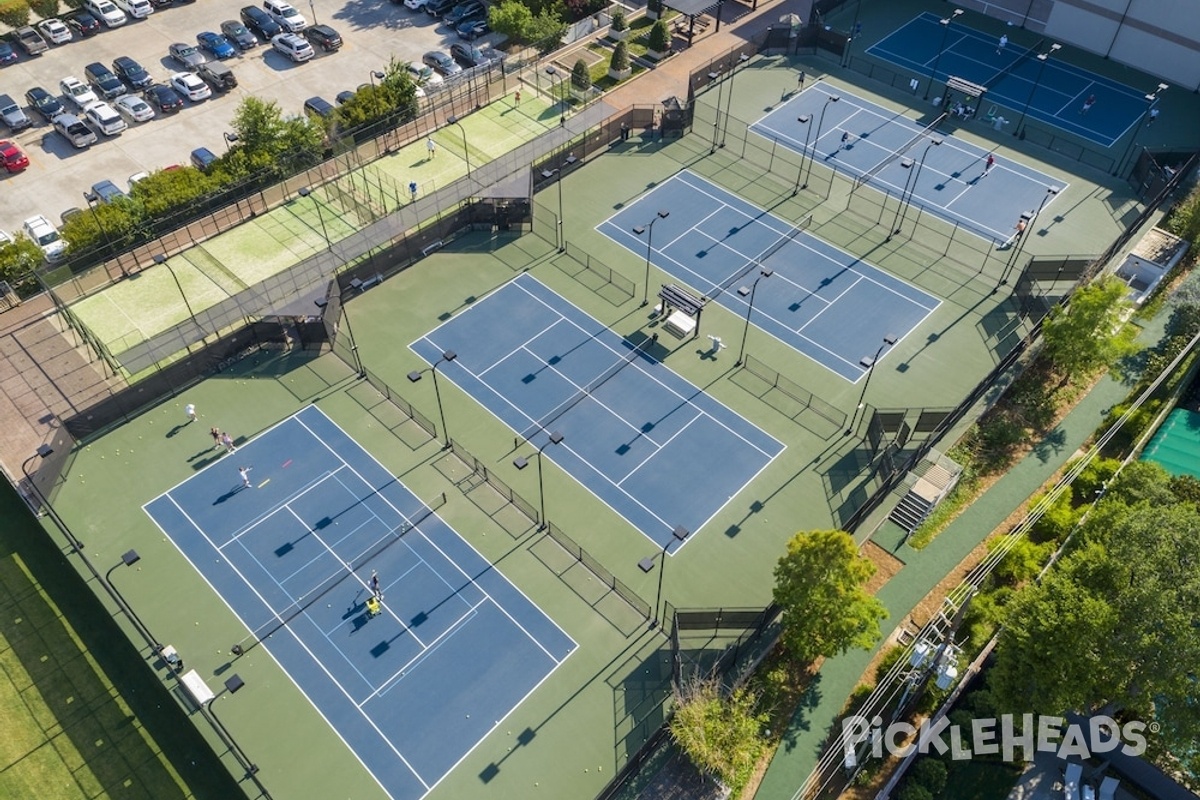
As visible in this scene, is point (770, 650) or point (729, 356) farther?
point (729, 356)

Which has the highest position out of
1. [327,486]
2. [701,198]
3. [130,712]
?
[701,198]

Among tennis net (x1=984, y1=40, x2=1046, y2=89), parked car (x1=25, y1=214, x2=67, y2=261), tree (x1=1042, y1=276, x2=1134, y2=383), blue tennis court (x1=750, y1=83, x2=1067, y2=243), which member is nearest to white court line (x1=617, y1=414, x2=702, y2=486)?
tree (x1=1042, y1=276, x2=1134, y2=383)

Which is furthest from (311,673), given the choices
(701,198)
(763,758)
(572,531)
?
(701,198)

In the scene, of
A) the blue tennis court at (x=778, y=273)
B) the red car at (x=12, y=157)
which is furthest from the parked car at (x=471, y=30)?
the red car at (x=12, y=157)

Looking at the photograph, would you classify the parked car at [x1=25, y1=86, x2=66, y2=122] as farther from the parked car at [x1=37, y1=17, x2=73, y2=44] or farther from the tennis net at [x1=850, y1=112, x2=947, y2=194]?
the tennis net at [x1=850, y1=112, x2=947, y2=194]

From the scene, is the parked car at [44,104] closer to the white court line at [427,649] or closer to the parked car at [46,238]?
the parked car at [46,238]

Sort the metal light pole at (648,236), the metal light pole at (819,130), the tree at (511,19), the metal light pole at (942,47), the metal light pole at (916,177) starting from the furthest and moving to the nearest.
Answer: the tree at (511,19)
the metal light pole at (942,47)
the metal light pole at (819,130)
the metal light pole at (916,177)
the metal light pole at (648,236)

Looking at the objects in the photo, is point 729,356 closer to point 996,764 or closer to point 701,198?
point 701,198
